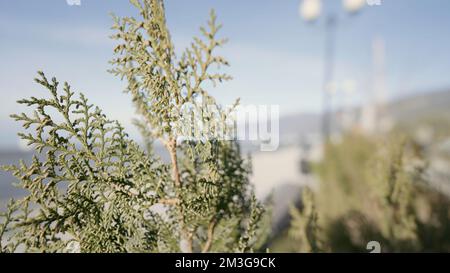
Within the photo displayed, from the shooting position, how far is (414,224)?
188 inches

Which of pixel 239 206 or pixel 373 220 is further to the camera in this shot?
pixel 373 220

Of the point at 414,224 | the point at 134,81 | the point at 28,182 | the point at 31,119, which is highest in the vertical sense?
the point at 134,81

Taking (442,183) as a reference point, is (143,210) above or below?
above

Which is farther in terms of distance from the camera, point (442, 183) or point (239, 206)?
point (442, 183)

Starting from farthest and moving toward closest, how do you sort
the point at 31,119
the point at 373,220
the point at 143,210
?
the point at 373,220 → the point at 143,210 → the point at 31,119

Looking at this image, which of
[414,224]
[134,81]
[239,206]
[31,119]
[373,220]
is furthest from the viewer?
[373,220]

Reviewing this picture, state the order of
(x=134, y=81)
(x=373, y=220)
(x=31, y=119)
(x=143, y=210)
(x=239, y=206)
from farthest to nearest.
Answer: (x=373, y=220) < (x=239, y=206) < (x=134, y=81) < (x=143, y=210) < (x=31, y=119)

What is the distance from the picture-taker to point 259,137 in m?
2.58
